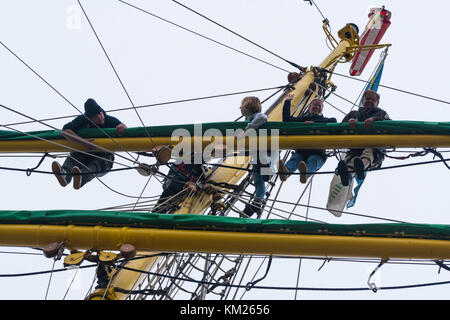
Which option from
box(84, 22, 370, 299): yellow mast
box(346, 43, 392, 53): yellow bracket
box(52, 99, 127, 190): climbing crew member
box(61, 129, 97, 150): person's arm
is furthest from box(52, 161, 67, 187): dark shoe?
box(346, 43, 392, 53): yellow bracket

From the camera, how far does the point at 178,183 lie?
7816mm

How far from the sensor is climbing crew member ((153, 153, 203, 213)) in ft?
25.0

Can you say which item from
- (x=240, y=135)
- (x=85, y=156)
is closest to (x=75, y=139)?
(x=85, y=156)

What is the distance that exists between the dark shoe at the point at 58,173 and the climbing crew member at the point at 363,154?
9.03 ft

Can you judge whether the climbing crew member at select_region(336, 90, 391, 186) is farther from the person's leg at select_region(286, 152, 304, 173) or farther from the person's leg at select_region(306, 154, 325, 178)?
the person's leg at select_region(286, 152, 304, 173)

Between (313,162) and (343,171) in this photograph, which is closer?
(343,171)

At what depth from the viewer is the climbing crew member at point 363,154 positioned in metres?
6.83

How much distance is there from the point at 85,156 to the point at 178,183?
116 centimetres

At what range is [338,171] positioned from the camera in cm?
687

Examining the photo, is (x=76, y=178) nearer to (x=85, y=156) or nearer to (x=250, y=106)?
(x=85, y=156)
